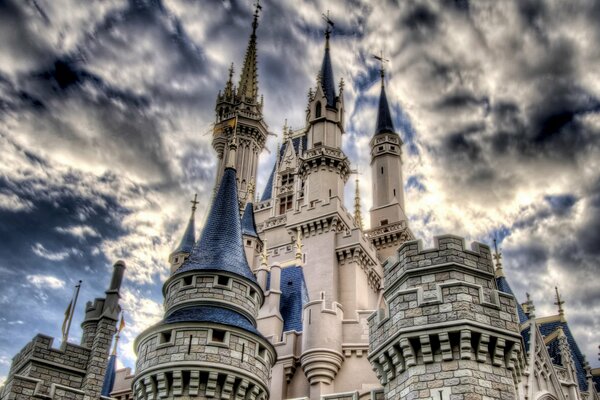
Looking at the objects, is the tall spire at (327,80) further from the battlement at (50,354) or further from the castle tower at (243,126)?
the battlement at (50,354)

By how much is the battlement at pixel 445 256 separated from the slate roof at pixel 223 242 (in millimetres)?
6923

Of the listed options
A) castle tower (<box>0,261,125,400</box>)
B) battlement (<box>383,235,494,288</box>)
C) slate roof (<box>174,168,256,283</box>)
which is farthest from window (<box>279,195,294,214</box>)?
battlement (<box>383,235,494,288</box>)

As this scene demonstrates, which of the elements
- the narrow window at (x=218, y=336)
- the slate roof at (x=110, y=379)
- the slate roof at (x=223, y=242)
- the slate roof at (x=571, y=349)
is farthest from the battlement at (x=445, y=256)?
the slate roof at (x=110, y=379)

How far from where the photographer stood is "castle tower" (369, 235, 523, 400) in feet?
34.9

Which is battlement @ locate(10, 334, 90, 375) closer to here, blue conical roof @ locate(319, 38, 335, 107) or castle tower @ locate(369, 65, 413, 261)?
castle tower @ locate(369, 65, 413, 261)

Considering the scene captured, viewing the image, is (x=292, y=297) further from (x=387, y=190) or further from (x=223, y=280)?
(x=387, y=190)

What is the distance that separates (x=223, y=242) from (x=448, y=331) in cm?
956

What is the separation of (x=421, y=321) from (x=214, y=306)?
7354 millimetres

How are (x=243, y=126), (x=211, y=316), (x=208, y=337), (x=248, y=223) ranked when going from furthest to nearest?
(x=243, y=126)
(x=248, y=223)
(x=211, y=316)
(x=208, y=337)

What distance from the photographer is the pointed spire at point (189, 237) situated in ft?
132

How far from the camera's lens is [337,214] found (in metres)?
30.3

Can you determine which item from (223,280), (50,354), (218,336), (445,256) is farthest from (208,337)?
(445,256)

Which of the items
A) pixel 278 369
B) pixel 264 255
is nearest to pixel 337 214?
pixel 264 255

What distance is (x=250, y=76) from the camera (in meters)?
53.3
